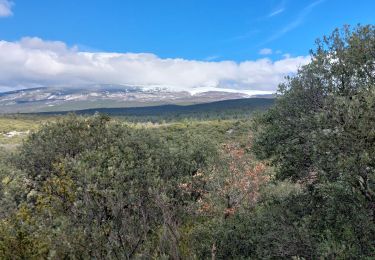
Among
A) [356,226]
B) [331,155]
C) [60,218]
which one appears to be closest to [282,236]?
[356,226]

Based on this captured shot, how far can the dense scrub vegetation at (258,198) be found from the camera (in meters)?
12.5

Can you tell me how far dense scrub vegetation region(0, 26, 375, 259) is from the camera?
12.5 m

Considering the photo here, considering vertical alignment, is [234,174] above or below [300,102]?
below

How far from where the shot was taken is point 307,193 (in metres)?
20.0

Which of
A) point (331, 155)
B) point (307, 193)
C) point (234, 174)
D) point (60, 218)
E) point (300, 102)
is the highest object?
point (300, 102)

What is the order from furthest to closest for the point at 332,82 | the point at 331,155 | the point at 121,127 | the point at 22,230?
1. the point at 121,127
2. the point at 332,82
3. the point at 331,155
4. the point at 22,230

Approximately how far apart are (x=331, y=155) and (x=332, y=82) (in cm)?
669

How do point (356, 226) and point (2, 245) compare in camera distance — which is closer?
point (2, 245)

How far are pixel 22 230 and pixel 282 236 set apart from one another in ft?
34.7

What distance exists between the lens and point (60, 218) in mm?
12719

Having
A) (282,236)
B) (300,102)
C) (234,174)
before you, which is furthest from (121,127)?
(282,236)

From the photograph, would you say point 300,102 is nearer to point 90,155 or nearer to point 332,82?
point 332,82

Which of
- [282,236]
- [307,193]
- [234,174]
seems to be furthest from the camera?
[234,174]

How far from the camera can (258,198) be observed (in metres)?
30.7
